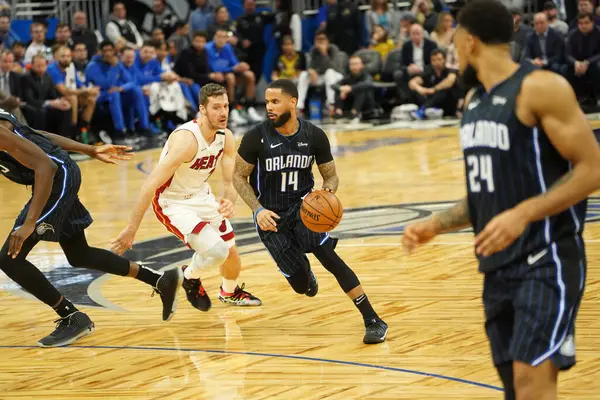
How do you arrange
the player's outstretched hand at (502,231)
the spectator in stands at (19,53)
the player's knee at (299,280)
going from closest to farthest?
the player's outstretched hand at (502,231) < the player's knee at (299,280) < the spectator in stands at (19,53)

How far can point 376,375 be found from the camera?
5508mm

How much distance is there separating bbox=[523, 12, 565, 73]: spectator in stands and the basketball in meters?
13.7

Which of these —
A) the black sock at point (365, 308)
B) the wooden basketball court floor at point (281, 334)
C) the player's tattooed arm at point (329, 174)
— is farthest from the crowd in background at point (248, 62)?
the black sock at point (365, 308)

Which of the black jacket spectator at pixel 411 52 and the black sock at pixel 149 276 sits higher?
the black sock at pixel 149 276

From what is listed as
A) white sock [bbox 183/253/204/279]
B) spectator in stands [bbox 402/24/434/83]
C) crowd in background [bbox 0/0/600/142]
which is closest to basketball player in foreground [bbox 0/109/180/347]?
white sock [bbox 183/253/204/279]

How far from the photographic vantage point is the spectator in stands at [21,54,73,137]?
16641 millimetres

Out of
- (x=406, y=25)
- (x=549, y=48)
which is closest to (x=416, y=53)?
(x=406, y=25)

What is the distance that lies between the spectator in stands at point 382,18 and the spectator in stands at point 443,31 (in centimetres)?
143

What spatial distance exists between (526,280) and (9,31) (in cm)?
1731

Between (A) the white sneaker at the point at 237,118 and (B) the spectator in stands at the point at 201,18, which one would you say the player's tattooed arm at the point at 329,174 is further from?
(B) the spectator in stands at the point at 201,18

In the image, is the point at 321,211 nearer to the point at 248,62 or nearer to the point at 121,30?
the point at 121,30

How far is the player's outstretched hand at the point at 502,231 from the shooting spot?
134 inches

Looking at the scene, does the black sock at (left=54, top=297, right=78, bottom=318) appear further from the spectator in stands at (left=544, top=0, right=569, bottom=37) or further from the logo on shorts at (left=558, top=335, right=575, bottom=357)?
the spectator in stands at (left=544, top=0, right=569, bottom=37)

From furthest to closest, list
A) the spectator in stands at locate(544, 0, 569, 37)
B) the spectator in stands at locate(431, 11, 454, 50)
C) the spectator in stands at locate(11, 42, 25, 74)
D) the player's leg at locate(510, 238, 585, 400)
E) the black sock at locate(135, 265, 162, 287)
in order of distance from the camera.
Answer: the spectator in stands at locate(544, 0, 569, 37)
the spectator in stands at locate(431, 11, 454, 50)
the spectator in stands at locate(11, 42, 25, 74)
the black sock at locate(135, 265, 162, 287)
the player's leg at locate(510, 238, 585, 400)
